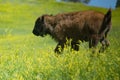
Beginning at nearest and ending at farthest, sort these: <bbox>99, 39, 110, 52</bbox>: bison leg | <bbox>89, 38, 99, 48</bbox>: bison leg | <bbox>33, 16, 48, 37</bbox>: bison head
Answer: <bbox>99, 39, 110, 52</bbox>: bison leg → <bbox>89, 38, 99, 48</bbox>: bison leg → <bbox>33, 16, 48, 37</bbox>: bison head

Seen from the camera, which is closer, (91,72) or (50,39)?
(91,72)

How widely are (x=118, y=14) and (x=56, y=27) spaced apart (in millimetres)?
601

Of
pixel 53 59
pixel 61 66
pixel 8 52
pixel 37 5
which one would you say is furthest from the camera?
pixel 37 5

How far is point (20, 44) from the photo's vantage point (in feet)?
12.4

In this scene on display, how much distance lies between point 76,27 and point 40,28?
1.19 ft

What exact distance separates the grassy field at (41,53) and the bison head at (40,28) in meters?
0.05

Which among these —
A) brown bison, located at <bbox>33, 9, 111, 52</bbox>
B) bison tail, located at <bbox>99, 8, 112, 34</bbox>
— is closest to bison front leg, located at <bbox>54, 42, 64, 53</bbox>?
brown bison, located at <bbox>33, 9, 111, 52</bbox>

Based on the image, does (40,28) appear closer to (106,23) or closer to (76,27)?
(76,27)

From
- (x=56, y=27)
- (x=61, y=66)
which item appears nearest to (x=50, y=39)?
(x=56, y=27)

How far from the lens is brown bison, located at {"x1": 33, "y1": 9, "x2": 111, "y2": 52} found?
3.84m

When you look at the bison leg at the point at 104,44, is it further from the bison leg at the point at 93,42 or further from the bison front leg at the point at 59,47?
the bison front leg at the point at 59,47

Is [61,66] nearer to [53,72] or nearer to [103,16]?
[53,72]

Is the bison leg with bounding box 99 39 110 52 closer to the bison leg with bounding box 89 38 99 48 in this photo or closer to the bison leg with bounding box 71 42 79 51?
the bison leg with bounding box 89 38 99 48

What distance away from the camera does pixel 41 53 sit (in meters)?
3.63
